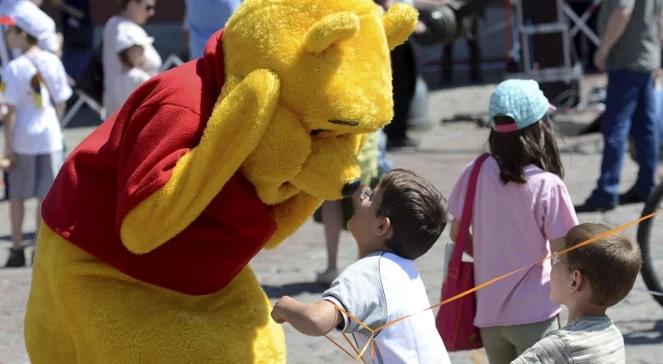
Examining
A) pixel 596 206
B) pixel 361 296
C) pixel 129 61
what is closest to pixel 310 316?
pixel 361 296

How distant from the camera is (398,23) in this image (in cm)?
405

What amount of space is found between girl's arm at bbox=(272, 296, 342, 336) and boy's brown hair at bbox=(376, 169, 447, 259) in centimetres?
35

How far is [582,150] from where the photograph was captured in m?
11.6

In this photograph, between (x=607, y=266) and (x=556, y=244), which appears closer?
(x=607, y=266)

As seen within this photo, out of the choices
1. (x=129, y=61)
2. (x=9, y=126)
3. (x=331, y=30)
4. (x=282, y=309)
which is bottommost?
(x=9, y=126)

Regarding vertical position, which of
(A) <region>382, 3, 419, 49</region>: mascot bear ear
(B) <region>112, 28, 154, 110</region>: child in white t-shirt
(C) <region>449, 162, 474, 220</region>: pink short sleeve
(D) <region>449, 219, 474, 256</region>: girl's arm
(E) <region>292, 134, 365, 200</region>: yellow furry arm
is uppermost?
(A) <region>382, 3, 419, 49</region>: mascot bear ear

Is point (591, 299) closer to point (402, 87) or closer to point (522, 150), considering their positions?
point (522, 150)

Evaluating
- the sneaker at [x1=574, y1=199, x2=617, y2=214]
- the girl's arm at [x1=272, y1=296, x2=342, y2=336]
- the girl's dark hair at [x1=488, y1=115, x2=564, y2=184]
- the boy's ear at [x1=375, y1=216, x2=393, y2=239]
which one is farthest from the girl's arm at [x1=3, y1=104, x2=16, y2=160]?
the girl's arm at [x1=272, y1=296, x2=342, y2=336]

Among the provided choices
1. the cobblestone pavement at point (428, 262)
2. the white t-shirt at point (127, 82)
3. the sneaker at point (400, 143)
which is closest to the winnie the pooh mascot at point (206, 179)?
the cobblestone pavement at point (428, 262)

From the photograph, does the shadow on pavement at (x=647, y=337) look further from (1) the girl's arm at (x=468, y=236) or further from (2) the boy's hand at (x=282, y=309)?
(2) the boy's hand at (x=282, y=309)

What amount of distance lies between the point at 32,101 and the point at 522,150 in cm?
431

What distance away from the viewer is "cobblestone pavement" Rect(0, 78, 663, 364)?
6.22m

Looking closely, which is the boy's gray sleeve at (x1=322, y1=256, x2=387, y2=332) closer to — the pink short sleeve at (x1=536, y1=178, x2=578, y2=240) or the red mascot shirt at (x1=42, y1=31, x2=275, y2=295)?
the red mascot shirt at (x1=42, y1=31, x2=275, y2=295)

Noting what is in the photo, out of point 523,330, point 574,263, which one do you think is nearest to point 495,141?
point 523,330
